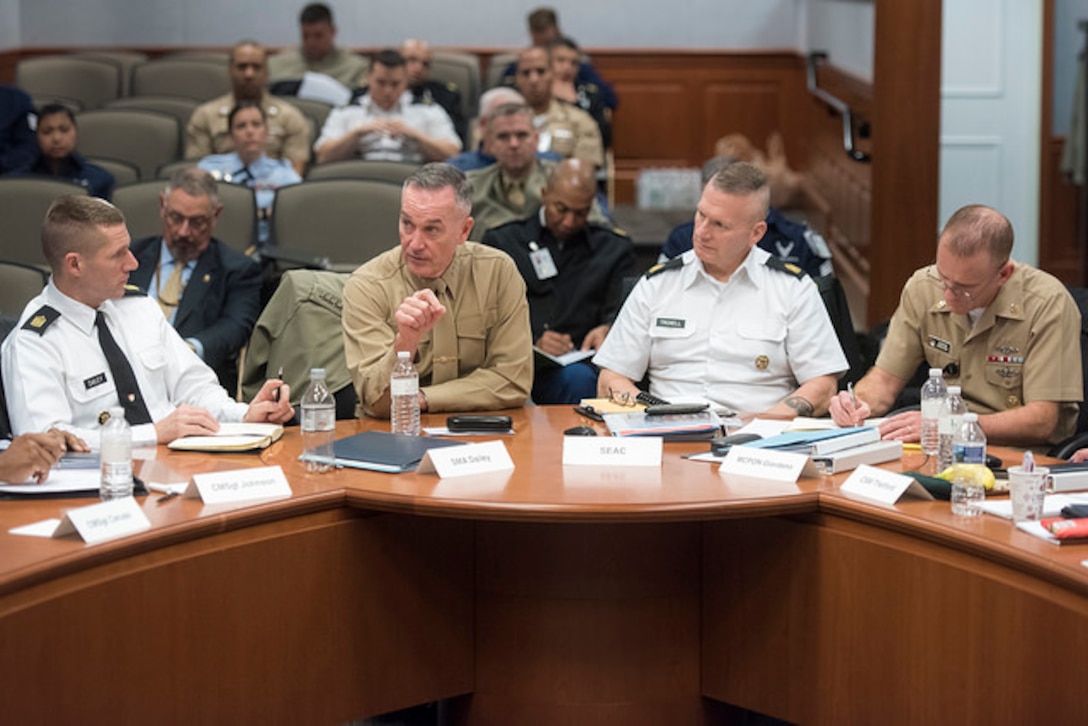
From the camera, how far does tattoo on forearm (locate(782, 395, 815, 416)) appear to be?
152 inches

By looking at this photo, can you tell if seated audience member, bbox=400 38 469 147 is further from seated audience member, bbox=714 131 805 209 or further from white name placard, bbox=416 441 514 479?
white name placard, bbox=416 441 514 479

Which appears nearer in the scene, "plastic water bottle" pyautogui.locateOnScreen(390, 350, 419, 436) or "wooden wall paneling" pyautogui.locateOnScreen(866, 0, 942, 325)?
"plastic water bottle" pyautogui.locateOnScreen(390, 350, 419, 436)

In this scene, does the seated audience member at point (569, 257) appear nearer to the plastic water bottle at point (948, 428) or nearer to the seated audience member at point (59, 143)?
the plastic water bottle at point (948, 428)

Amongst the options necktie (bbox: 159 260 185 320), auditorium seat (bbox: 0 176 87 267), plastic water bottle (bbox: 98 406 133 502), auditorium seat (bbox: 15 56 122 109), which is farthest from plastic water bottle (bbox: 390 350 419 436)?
auditorium seat (bbox: 15 56 122 109)

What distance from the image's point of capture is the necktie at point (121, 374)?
3508mm

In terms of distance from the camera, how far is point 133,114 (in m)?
7.92

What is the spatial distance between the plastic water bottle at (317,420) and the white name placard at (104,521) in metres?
0.51

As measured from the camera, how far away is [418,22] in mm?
10672

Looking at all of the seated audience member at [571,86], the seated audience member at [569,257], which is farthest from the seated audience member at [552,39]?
the seated audience member at [569,257]

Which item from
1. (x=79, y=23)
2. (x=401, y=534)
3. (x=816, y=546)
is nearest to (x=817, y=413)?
(x=816, y=546)

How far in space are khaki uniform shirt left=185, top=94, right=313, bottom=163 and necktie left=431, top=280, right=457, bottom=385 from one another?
3.91m

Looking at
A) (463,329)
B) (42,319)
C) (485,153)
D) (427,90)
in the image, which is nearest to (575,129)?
(427,90)

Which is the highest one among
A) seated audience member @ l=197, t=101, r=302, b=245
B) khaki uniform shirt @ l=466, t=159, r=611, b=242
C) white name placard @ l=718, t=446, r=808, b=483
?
seated audience member @ l=197, t=101, r=302, b=245

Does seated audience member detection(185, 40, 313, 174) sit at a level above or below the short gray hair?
above
